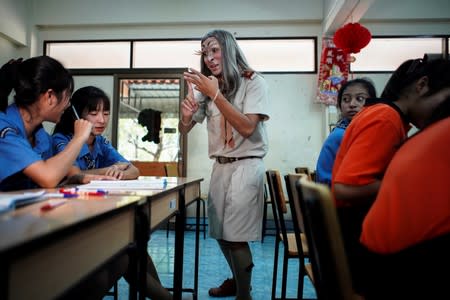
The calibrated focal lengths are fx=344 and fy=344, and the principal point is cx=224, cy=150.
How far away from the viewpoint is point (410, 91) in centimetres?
92

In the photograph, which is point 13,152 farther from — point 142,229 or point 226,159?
point 226,159

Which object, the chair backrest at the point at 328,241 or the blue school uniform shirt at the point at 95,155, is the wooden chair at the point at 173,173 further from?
the chair backrest at the point at 328,241

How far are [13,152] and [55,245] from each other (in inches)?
24.9

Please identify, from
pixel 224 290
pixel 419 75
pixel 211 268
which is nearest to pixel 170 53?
pixel 211 268

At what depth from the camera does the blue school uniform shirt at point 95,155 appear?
1.54m

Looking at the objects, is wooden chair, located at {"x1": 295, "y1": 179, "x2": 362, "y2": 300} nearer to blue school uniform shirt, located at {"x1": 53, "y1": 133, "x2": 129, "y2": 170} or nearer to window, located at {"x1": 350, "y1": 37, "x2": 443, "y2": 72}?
blue school uniform shirt, located at {"x1": 53, "y1": 133, "x2": 129, "y2": 170}

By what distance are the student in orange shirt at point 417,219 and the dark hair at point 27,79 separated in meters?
1.06

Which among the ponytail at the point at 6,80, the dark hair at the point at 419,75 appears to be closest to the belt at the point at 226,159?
the dark hair at the point at 419,75

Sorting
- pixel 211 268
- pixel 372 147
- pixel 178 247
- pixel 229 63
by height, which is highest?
pixel 229 63

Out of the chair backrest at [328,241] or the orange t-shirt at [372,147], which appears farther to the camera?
the orange t-shirt at [372,147]

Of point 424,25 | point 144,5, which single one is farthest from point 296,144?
point 144,5

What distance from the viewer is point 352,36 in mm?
3225

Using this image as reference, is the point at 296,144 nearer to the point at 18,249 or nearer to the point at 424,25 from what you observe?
A: the point at 424,25

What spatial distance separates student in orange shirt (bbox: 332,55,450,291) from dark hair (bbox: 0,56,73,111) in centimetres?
96
